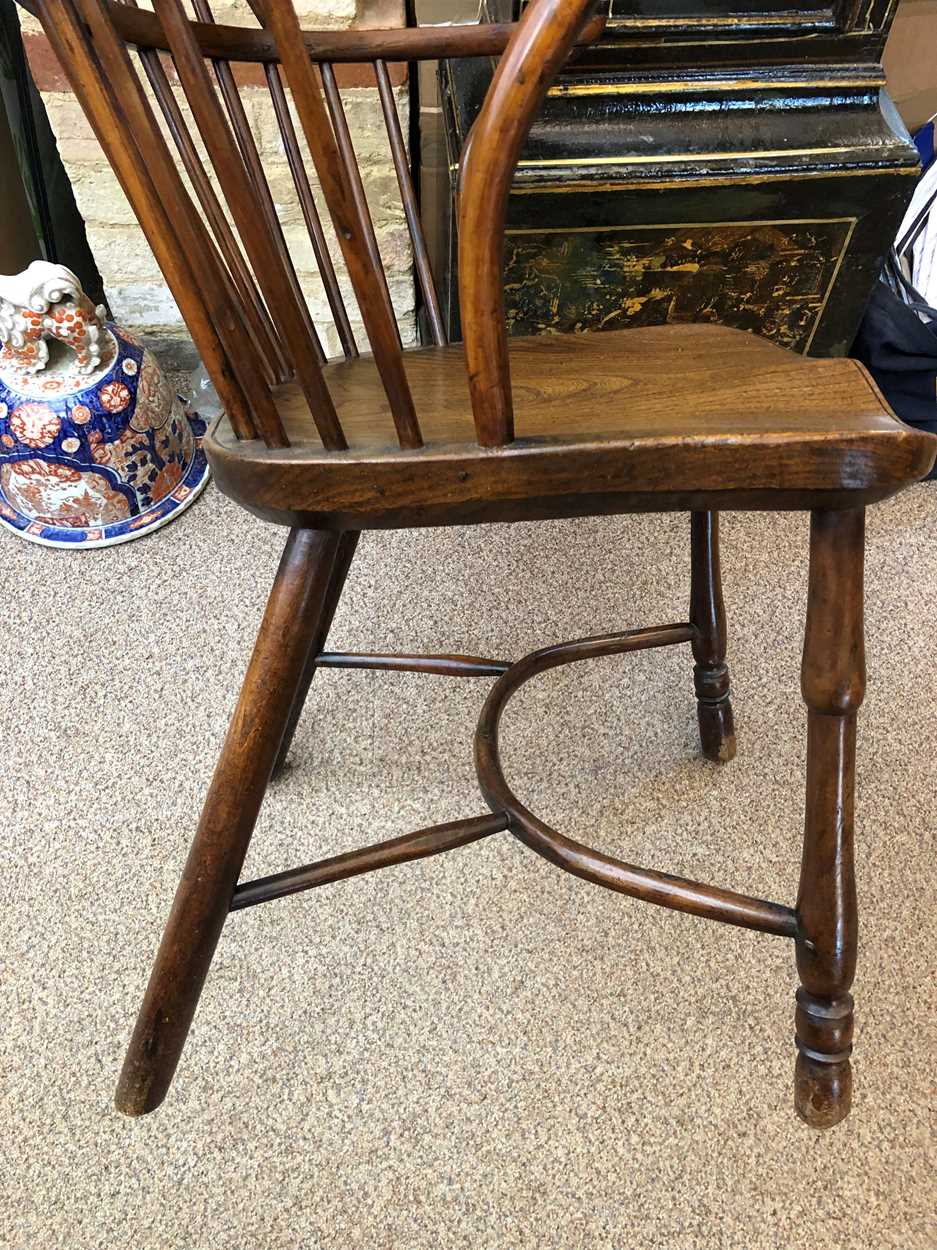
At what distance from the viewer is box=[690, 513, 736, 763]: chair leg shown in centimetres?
99

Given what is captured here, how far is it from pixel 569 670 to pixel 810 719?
608mm

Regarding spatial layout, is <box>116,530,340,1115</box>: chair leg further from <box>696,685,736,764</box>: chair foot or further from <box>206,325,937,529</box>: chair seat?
<box>696,685,736,764</box>: chair foot

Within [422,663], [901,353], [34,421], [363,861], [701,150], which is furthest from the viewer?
[901,353]

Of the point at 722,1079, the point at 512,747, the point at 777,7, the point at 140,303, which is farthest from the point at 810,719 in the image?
the point at 140,303

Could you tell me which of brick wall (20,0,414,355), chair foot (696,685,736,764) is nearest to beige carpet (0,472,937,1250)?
chair foot (696,685,736,764)

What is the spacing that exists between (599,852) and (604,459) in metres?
0.41

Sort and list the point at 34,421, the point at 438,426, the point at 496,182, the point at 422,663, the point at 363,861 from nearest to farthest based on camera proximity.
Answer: the point at 496,182
the point at 438,426
the point at 363,861
the point at 422,663
the point at 34,421

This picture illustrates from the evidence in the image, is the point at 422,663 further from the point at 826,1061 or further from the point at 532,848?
the point at 826,1061

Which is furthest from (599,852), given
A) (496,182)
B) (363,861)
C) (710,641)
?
(496,182)

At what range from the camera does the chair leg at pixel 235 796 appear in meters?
0.64

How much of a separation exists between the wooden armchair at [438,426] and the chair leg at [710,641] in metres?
0.25

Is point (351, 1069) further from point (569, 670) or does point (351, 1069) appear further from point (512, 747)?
point (569, 670)

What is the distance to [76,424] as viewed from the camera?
137cm

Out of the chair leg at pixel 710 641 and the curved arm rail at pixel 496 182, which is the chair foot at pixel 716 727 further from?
the curved arm rail at pixel 496 182
